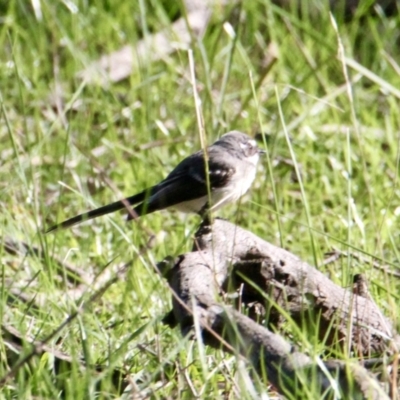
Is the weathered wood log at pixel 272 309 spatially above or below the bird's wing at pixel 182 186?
above

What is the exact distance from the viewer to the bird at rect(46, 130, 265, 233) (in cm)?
348

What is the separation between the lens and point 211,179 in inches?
146

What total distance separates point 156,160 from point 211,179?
586 mm

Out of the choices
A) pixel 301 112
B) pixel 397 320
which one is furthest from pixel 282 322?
pixel 301 112

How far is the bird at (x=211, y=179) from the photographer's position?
137 inches

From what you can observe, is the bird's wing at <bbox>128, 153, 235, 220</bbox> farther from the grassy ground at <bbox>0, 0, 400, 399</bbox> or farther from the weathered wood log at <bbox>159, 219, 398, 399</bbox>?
the weathered wood log at <bbox>159, 219, 398, 399</bbox>

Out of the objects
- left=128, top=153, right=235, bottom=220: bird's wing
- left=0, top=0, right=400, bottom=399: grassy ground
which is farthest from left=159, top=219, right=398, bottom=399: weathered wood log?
left=128, top=153, right=235, bottom=220: bird's wing

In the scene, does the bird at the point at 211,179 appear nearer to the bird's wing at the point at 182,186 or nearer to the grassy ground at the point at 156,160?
the bird's wing at the point at 182,186

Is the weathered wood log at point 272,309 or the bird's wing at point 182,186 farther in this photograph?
the bird's wing at point 182,186

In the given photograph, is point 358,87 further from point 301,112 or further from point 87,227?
point 87,227

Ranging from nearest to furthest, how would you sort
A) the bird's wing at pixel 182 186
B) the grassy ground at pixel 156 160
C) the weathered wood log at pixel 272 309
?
the weathered wood log at pixel 272 309 → the grassy ground at pixel 156 160 → the bird's wing at pixel 182 186

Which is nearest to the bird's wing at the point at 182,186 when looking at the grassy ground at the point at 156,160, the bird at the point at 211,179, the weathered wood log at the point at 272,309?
the bird at the point at 211,179

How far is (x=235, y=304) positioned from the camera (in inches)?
99.9

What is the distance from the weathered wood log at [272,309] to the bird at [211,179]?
72cm
